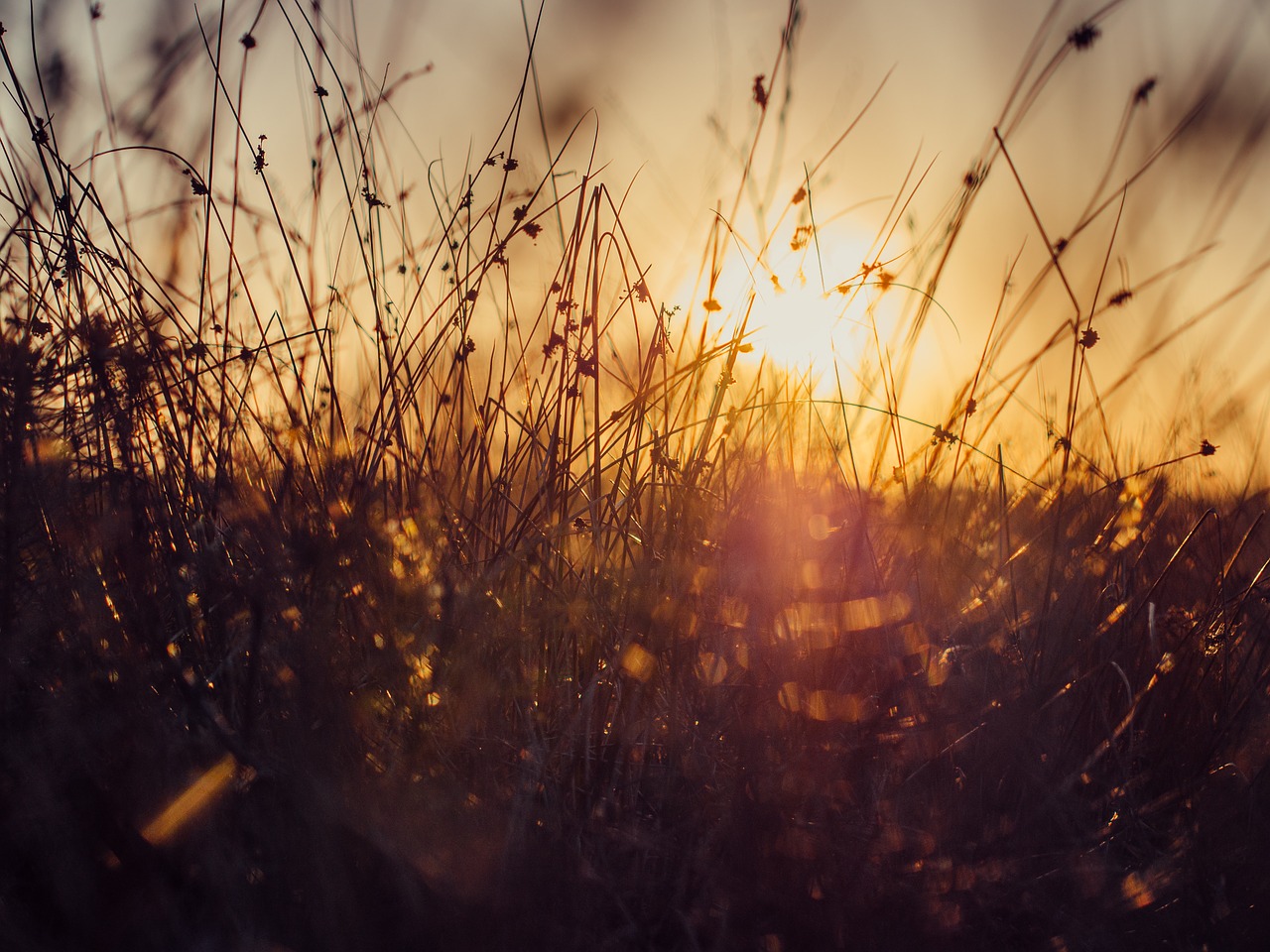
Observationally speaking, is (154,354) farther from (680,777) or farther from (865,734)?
(865,734)

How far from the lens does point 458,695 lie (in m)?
0.88

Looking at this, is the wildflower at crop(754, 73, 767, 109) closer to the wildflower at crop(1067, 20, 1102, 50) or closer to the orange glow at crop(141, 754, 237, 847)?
the wildflower at crop(1067, 20, 1102, 50)

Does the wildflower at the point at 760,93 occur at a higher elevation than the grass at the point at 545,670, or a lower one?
higher

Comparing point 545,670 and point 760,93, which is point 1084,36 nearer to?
point 760,93

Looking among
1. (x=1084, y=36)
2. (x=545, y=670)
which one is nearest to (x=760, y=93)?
(x=1084, y=36)

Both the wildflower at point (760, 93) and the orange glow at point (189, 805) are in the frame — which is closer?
the orange glow at point (189, 805)

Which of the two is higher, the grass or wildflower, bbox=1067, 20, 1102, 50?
wildflower, bbox=1067, 20, 1102, 50

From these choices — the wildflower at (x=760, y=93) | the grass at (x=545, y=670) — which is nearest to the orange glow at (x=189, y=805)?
the grass at (x=545, y=670)

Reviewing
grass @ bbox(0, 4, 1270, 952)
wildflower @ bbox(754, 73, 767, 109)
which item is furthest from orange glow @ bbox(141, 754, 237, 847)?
wildflower @ bbox(754, 73, 767, 109)

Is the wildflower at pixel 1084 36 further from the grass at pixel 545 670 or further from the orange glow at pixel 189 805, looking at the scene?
the orange glow at pixel 189 805

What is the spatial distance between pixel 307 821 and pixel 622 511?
19.7 inches

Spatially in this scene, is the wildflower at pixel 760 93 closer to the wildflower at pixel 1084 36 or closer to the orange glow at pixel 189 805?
the wildflower at pixel 1084 36

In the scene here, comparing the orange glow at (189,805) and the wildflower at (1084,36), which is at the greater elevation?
the wildflower at (1084,36)

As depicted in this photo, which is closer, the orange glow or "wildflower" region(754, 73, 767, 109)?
the orange glow
